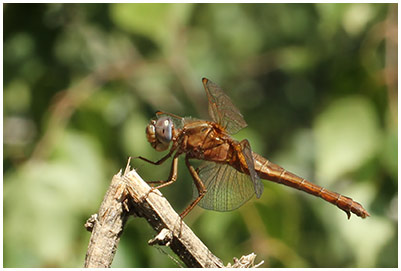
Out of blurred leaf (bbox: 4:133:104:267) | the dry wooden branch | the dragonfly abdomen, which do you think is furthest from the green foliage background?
the dry wooden branch

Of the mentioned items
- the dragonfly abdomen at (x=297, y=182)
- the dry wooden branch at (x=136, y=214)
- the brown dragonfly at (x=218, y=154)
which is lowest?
the dry wooden branch at (x=136, y=214)

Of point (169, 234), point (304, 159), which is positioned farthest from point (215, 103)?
point (304, 159)

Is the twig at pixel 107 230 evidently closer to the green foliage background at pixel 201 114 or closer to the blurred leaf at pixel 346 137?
the green foliage background at pixel 201 114

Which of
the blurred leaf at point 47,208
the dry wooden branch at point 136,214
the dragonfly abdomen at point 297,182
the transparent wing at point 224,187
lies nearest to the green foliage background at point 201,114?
the blurred leaf at point 47,208

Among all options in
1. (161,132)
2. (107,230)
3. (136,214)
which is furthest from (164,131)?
(107,230)

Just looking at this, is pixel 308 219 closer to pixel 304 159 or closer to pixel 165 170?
pixel 304 159
